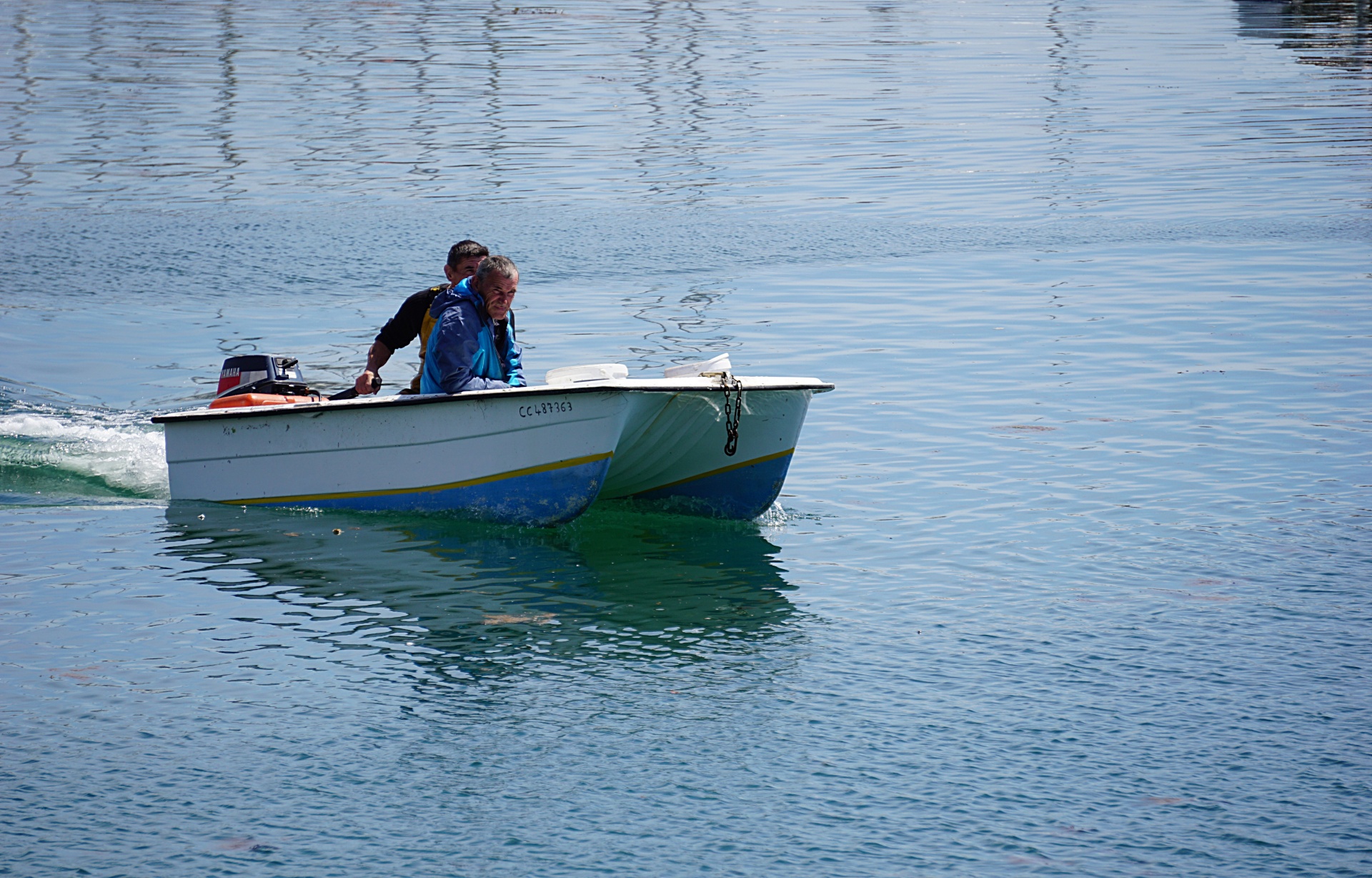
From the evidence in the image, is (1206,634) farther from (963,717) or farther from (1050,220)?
(1050,220)

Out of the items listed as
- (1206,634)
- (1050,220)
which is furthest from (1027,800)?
(1050,220)

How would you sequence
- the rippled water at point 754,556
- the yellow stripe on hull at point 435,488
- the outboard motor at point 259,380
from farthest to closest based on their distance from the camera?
1. the outboard motor at point 259,380
2. the yellow stripe on hull at point 435,488
3. the rippled water at point 754,556

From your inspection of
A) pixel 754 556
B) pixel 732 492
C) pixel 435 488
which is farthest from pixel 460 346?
pixel 754 556

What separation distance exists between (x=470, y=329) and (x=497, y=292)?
0.91 feet

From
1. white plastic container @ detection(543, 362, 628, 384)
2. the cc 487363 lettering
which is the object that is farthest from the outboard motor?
white plastic container @ detection(543, 362, 628, 384)

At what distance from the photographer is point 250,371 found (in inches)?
411

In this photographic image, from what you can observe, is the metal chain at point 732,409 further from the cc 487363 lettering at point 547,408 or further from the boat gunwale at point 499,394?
the cc 487363 lettering at point 547,408

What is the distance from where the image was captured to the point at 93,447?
1141 cm

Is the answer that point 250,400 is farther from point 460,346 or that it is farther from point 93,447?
point 93,447

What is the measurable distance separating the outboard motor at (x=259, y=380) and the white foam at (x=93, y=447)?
3.02ft

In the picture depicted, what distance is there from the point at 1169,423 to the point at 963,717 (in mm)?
5549

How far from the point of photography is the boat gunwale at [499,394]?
352 inches

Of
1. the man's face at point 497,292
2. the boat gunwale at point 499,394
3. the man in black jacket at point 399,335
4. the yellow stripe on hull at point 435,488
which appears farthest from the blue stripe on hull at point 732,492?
the man in black jacket at point 399,335

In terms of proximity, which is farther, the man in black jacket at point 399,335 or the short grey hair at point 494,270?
the man in black jacket at point 399,335
